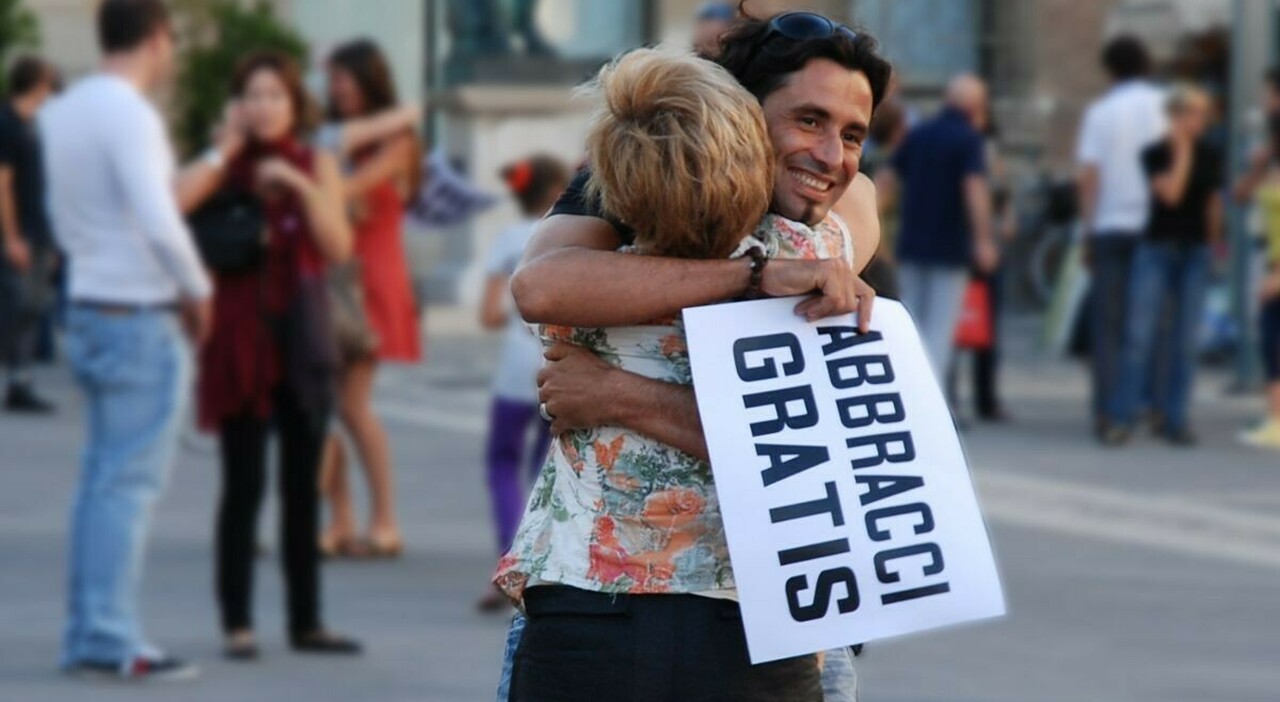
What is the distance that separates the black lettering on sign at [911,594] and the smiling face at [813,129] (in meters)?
0.52

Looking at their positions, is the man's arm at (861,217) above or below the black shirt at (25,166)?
above

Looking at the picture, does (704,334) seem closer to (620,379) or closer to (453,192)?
(620,379)

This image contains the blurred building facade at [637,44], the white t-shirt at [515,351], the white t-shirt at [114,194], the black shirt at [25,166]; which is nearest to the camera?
the white t-shirt at [114,194]

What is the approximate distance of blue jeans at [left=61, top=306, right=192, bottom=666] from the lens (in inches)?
271

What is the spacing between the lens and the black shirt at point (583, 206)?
3244 millimetres

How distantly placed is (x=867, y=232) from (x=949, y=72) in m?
16.2

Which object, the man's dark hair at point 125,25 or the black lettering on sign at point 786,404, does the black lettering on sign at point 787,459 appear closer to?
the black lettering on sign at point 786,404

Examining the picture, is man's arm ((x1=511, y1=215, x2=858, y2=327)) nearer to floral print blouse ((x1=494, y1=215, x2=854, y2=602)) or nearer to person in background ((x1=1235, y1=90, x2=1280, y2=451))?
floral print blouse ((x1=494, y1=215, x2=854, y2=602))


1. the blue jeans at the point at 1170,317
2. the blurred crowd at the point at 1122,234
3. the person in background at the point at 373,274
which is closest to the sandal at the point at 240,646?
the person in background at the point at 373,274

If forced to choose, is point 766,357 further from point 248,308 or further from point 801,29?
point 248,308

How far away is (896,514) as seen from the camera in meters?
3.20

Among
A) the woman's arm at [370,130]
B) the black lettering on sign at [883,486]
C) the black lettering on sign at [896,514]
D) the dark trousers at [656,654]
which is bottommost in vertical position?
the woman's arm at [370,130]

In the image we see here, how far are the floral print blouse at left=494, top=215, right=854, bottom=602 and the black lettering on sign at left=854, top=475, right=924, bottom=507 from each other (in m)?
0.20

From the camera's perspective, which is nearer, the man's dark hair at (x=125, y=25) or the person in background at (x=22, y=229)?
the man's dark hair at (x=125, y=25)
